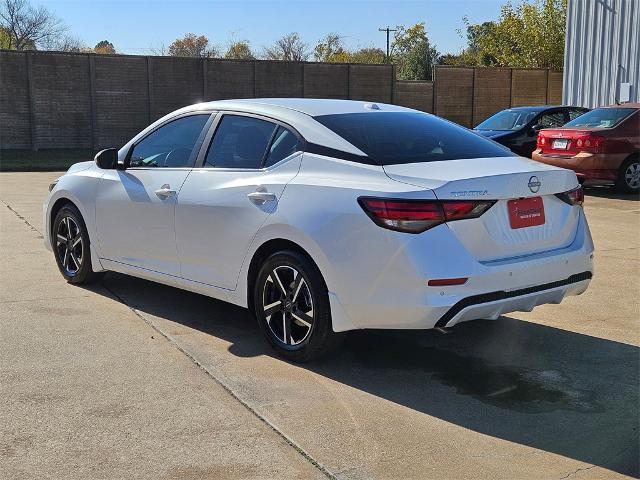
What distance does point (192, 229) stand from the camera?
17.1ft

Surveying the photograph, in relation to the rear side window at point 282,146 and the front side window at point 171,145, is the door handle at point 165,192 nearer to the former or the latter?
Result: the front side window at point 171,145

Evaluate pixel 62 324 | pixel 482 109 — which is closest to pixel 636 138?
pixel 62 324

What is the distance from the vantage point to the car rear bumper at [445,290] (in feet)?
13.2

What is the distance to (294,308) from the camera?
465 cm

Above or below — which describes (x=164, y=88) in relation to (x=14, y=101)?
above

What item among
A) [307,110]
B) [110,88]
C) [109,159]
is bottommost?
[109,159]

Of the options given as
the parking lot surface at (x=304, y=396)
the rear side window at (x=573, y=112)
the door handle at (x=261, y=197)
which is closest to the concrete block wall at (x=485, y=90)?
the rear side window at (x=573, y=112)

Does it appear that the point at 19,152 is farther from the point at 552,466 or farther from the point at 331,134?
the point at 552,466

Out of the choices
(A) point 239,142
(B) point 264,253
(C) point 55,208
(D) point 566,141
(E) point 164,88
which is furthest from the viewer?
(E) point 164,88

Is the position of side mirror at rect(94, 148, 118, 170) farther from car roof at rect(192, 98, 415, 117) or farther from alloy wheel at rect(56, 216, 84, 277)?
car roof at rect(192, 98, 415, 117)

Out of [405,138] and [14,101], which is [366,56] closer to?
[14,101]

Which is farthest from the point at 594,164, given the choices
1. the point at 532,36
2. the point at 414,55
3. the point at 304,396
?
the point at 414,55

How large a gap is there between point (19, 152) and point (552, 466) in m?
23.4

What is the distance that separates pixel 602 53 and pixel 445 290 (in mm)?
18638
